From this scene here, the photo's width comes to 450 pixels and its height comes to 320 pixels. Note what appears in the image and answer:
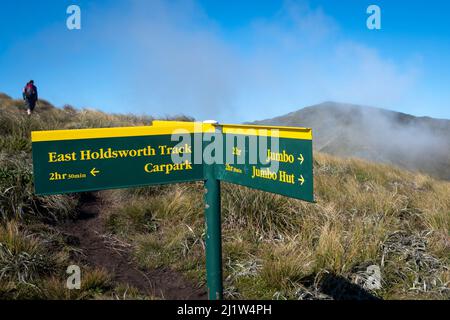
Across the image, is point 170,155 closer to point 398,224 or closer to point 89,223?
point 89,223

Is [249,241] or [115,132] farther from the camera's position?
[249,241]

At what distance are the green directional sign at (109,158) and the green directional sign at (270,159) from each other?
26 cm

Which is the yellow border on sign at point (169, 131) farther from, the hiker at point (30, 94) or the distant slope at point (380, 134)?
the distant slope at point (380, 134)

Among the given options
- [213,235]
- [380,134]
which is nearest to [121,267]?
[213,235]

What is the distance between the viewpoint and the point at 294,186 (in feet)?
9.18

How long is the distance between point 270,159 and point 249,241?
2.44 m

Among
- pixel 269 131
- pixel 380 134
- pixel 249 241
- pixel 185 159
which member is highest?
pixel 380 134

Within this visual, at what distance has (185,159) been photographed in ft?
10.8

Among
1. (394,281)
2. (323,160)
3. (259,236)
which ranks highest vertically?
(323,160)

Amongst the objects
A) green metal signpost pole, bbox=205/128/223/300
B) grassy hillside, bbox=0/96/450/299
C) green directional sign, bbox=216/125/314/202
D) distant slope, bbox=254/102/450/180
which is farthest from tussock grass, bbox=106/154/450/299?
distant slope, bbox=254/102/450/180

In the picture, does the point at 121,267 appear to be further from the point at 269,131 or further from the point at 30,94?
the point at 30,94
